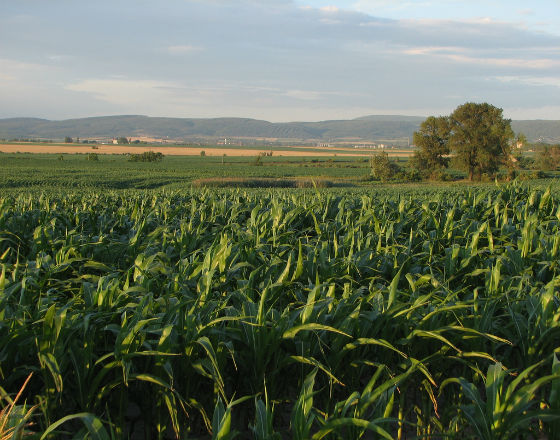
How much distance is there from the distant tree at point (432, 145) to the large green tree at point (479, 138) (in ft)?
4.92

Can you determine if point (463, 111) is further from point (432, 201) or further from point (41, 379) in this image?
point (41, 379)

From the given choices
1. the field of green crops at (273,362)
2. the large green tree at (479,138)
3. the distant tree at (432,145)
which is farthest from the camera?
the distant tree at (432,145)

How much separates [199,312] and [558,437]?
2195mm

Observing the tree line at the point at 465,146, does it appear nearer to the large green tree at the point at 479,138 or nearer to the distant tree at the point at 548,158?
the large green tree at the point at 479,138

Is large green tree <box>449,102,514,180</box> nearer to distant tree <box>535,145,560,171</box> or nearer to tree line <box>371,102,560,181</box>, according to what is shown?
tree line <box>371,102,560,181</box>

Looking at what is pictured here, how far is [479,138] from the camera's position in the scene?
216ft

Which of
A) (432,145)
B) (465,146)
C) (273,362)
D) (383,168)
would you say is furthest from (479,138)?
(273,362)

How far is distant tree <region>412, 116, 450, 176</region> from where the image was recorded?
229 feet

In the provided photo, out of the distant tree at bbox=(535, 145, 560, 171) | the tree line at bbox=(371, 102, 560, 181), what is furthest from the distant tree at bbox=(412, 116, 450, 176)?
the distant tree at bbox=(535, 145, 560, 171)

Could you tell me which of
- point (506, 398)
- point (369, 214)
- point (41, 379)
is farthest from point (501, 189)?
point (41, 379)

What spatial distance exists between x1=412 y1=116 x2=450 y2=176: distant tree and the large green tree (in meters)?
1.50

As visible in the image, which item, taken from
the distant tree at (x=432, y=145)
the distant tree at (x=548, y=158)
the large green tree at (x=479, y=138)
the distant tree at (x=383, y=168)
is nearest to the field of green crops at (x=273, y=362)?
the large green tree at (x=479, y=138)

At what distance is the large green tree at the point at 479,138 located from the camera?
215 ft

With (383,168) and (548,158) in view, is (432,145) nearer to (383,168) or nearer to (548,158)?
(383,168)
